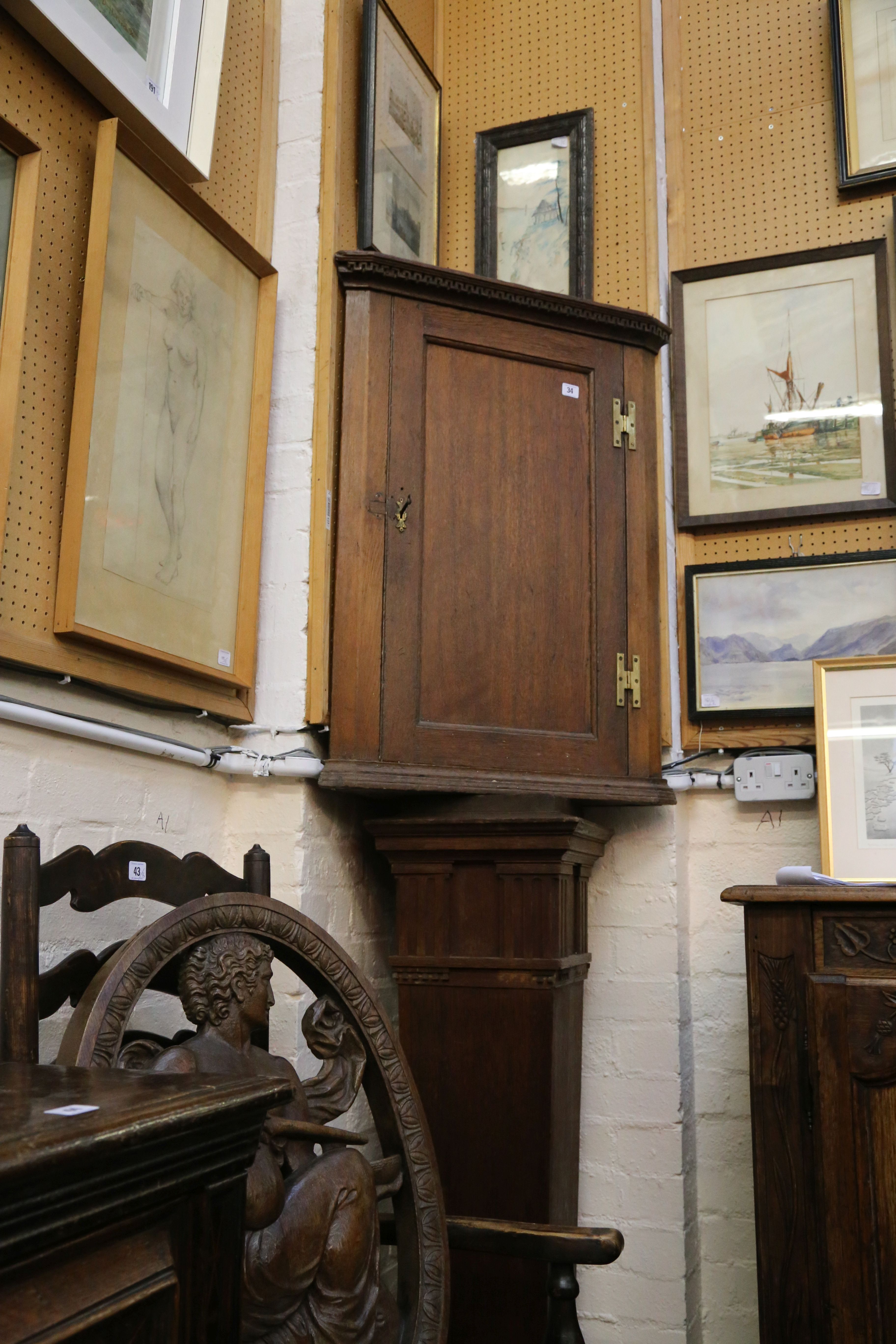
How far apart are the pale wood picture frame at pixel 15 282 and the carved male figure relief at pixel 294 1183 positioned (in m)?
0.76

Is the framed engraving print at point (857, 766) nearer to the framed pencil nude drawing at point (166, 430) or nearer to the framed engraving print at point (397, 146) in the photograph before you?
the framed pencil nude drawing at point (166, 430)

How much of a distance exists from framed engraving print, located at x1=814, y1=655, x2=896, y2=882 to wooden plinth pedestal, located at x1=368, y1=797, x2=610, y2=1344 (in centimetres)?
48

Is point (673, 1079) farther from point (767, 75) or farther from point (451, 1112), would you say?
point (767, 75)

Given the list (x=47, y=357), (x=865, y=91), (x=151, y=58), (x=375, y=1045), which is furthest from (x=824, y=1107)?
(x=865, y=91)

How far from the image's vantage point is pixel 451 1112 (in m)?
2.21

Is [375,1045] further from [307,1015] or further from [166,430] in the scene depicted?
A: [166,430]

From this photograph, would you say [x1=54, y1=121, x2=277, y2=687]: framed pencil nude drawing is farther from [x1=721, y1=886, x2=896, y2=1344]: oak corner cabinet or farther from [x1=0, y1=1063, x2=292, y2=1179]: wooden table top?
[x1=721, y1=886, x2=896, y2=1344]: oak corner cabinet

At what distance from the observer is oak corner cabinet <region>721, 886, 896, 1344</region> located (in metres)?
1.79

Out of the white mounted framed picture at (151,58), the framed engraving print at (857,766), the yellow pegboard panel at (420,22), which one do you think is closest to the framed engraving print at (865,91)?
the yellow pegboard panel at (420,22)

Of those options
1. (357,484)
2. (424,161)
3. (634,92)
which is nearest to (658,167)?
(634,92)

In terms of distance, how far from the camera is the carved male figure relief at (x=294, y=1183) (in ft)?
4.17

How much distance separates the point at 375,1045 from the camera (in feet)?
5.12

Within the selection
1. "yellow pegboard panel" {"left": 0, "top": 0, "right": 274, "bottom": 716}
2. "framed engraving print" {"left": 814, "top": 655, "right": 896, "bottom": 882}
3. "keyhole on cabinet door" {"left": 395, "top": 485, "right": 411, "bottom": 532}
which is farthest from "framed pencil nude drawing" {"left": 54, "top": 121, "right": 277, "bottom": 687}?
"framed engraving print" {"left": 814, "top": 655, "right": 896, "bottom": 882}

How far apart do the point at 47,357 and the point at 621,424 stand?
130 centimetres
